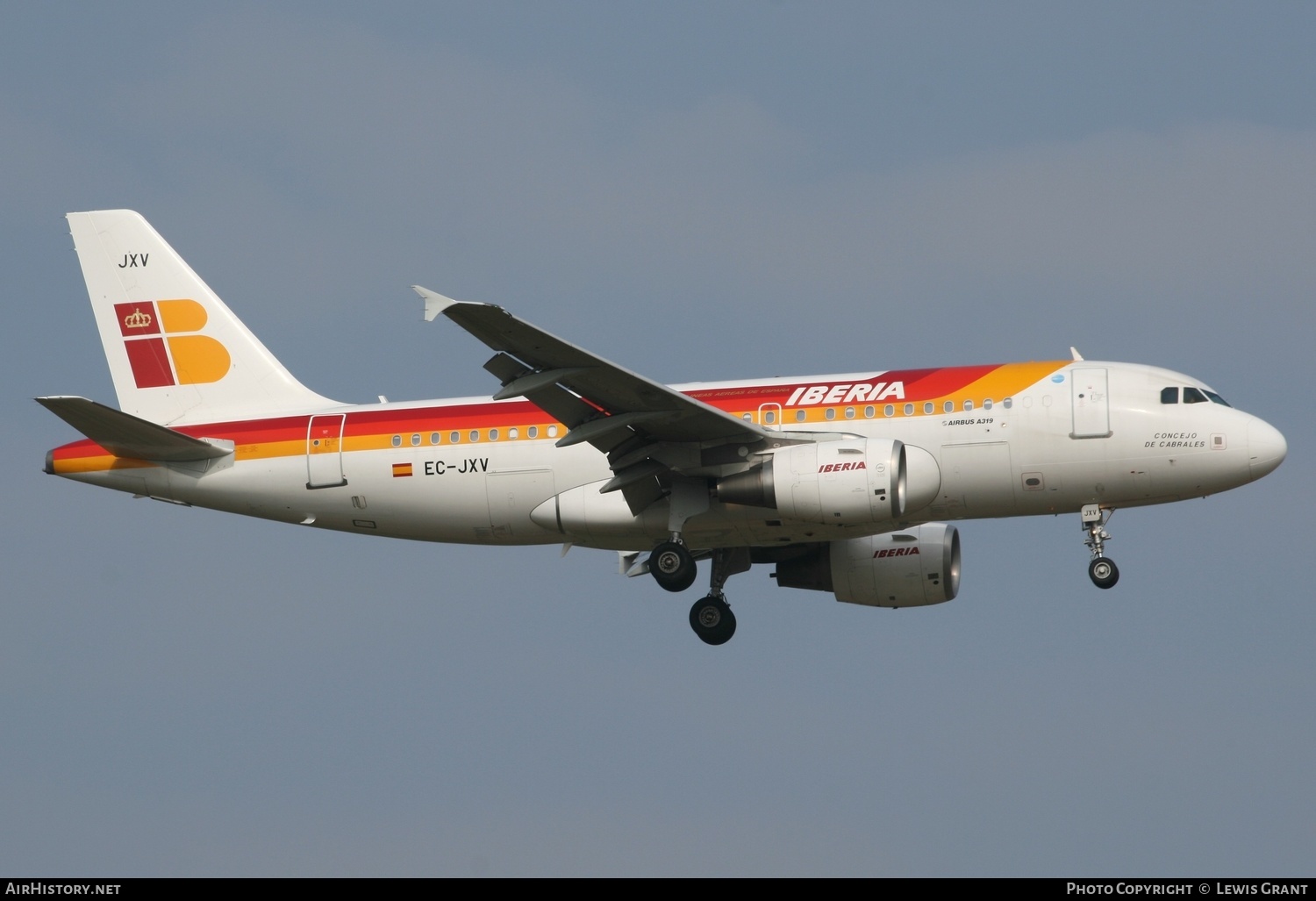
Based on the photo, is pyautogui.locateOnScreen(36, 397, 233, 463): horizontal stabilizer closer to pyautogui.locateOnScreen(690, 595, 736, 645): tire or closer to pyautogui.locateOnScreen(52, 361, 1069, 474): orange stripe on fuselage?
pyautogui.locateOnScreen(52, 361, 1069, 474): orange stripe on fuselage

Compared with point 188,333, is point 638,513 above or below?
below

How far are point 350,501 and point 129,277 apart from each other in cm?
879

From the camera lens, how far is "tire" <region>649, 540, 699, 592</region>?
114 ft

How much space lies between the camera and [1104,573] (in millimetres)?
34750

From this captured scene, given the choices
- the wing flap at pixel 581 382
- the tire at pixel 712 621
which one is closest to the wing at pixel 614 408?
the wing flap at pixel 581 382

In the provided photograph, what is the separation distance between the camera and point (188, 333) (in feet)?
133

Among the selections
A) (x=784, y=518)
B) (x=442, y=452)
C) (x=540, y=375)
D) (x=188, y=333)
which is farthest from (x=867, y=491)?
(x=188, y=333)

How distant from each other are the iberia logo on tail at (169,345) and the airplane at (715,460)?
1050 mm

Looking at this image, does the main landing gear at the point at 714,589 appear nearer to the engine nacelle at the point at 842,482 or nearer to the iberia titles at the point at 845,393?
the engine nacelle at the point at 842,482

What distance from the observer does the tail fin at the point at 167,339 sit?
39312 millimetres

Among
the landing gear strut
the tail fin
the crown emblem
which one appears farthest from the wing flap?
the crown emblem

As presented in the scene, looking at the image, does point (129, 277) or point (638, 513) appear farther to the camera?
point (129, 277)

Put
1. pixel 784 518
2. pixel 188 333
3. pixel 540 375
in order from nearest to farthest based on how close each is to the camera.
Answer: pixel 540 375
pixel 784 518
pixel 188 333

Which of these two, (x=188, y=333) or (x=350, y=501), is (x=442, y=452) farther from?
(x=188, y=333)
